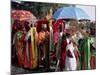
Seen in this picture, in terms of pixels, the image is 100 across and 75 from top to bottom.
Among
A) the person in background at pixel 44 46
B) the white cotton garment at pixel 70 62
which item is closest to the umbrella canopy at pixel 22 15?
the person in background at pixel 44 46

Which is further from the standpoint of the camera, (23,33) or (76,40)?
(76,40)

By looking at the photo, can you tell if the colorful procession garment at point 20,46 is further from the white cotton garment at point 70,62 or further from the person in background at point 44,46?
the white cotton garment at point 70,62

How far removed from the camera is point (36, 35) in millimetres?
2232

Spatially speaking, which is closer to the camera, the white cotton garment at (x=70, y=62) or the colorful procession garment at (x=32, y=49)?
the colorful procession garment at (x=32, y=49)

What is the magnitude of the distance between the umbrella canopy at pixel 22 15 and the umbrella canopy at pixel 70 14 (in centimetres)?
23

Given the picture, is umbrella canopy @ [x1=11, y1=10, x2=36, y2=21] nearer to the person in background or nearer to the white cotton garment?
the person in background

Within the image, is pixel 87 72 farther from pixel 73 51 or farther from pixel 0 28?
pixel 0 28

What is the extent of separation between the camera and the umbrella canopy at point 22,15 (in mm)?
2156

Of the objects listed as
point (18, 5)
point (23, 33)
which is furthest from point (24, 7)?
point (23, 33)

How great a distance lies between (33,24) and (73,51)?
1.57 feet

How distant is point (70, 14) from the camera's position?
236cm

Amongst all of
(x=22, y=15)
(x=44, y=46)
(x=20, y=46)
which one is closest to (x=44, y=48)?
(x=44, y=46)

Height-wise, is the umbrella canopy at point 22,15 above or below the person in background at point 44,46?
above

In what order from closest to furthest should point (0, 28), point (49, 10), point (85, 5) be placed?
point (0, 28)
point (49, 10)
point (85, 5)
